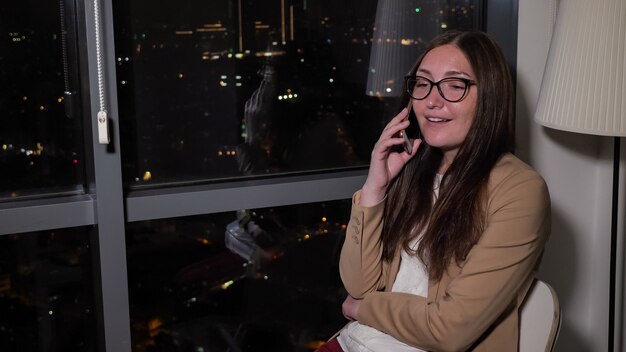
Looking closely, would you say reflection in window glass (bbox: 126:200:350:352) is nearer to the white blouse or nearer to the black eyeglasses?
the white blouse

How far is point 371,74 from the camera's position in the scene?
231 centimetres

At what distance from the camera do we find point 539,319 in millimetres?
1588

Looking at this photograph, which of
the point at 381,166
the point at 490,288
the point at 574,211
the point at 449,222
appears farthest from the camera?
the point at 574,211

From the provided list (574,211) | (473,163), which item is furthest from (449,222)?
(574,211)

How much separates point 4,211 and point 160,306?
634mm

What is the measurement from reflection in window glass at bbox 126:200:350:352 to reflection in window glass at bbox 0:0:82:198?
31 centimetres

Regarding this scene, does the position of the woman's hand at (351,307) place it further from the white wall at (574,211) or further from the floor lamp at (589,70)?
the white wall at (574,211)

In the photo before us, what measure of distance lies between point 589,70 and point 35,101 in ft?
5.07

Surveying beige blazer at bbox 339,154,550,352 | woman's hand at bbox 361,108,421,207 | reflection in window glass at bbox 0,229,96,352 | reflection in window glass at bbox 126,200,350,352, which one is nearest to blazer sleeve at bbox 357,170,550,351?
beige blazer at bbox 339,154,550,352

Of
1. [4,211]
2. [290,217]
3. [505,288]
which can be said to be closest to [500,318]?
[505,288]

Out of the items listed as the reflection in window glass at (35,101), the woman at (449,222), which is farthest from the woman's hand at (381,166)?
the reflection in window glass at (35,101)

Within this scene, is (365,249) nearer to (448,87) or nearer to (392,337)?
(392,337)

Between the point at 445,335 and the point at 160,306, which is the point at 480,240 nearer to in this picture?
the point at 445,335

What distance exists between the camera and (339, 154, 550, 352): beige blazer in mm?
1545
